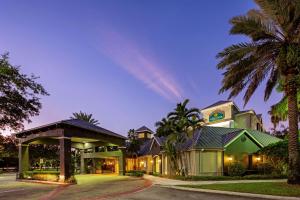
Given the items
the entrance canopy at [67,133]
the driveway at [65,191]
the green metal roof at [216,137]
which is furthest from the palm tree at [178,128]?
the driveway at [65,191]

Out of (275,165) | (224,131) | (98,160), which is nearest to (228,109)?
(224,131)

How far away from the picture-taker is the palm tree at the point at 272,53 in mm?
21781

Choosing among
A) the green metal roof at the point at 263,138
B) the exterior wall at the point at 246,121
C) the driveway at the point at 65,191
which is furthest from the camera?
the exterior wall at the point at 246,121

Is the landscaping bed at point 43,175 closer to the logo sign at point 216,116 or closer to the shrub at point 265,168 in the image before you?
the shrub at point 265,168

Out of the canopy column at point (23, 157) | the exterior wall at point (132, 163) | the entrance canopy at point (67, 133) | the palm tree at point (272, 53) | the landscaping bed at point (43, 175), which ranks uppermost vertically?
the palm tree at point (272, 53)

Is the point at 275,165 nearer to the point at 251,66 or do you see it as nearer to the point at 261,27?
the point at 251,66

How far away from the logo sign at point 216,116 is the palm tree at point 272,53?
27994mm

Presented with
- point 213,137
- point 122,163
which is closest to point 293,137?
point 213,137

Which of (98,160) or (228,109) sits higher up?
(228,109)

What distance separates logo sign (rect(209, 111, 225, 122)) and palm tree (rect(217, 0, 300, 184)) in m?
28.0

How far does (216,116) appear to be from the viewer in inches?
2131

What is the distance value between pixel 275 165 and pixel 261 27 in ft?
66.3

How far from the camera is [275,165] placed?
37.7 metres

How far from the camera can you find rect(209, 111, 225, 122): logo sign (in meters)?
53.0
